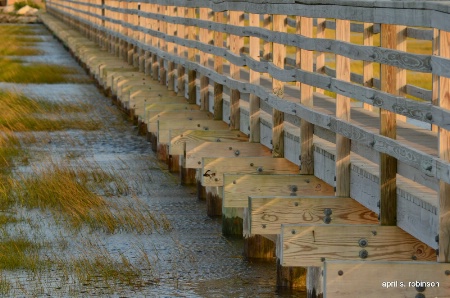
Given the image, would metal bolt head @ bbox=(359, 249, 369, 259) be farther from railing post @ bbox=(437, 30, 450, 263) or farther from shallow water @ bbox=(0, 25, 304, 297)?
shallow water @ bbox=(0, 25, 304, 297)

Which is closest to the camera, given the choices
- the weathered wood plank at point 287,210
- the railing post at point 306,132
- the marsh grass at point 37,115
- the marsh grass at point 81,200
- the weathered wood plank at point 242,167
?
the weathered wood plank at point 287,210

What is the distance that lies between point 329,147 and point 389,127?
181 centimetres

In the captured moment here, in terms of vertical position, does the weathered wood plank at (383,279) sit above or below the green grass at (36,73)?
above

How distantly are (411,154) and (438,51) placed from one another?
2.21 ft

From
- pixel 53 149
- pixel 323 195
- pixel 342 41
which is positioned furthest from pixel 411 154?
pixel 53 149

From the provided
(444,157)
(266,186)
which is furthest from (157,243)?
(444,157)

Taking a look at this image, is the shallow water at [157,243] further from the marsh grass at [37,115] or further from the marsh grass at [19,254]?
the marsh grass at [37,115]

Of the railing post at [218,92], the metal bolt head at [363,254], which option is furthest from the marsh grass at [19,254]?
the railing post at [218,92]

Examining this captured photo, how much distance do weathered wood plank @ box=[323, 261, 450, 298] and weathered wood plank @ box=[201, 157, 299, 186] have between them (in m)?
3.68

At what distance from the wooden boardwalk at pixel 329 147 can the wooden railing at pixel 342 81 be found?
12mm

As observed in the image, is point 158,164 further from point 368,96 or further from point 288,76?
point 368,96

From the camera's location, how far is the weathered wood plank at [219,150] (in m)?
11.7

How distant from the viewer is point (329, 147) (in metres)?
9.69

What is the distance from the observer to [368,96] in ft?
Answer: 26.2
